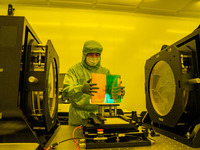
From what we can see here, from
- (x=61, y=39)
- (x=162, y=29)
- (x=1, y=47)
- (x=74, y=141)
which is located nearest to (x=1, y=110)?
(x=1, y=47)

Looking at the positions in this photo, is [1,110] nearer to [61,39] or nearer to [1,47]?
[1,47]

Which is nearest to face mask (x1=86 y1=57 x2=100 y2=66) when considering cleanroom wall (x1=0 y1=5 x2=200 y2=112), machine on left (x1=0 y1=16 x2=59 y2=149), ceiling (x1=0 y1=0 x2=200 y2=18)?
machine on left (x1=0 y1=16 x2=59 y2=149)

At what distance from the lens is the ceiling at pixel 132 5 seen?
106 inches

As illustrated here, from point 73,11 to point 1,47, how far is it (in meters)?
2.46

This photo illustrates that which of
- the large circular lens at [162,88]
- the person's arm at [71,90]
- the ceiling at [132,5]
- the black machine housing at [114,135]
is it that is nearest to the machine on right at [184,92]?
the large circular lens at [162,88]

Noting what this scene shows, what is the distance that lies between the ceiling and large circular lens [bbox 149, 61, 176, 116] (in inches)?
78.3

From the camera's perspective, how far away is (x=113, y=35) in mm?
2975

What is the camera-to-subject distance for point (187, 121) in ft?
2.82

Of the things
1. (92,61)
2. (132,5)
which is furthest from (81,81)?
(132,5)

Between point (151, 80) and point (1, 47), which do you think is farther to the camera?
point (151, 80)

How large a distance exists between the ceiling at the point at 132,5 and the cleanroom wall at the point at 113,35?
0.29ft

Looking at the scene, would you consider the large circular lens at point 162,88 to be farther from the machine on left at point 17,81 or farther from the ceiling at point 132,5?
the ceiling at point 132,5

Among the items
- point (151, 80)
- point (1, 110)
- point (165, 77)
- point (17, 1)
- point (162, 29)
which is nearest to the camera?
point (1, 110)

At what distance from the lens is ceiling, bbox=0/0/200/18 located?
270 cm
